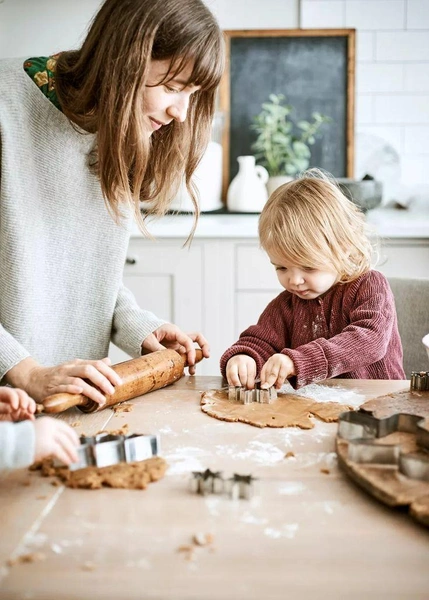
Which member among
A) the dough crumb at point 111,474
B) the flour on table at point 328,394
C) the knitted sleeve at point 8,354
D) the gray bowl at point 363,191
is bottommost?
the flour on table at point 328,394

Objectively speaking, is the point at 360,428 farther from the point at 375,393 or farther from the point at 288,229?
the point at 288,229

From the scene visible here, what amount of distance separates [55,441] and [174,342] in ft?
1.94

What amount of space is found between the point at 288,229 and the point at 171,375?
0.41 meters

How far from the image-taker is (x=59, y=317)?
1.49m

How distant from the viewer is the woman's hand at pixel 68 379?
3.64 feet

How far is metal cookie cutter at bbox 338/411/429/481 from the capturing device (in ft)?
2.75

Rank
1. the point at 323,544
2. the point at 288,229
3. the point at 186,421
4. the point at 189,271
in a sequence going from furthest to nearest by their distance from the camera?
the point at 189,271 < the point at 288,229 < the point at 186,421 < the point at 323,544

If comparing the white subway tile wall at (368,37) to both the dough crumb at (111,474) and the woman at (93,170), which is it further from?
the dough crumb at (111,474)

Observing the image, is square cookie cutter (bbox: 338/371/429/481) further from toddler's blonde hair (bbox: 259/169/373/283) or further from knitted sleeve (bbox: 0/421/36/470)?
toddler's blonde hair (bbox: 259/169/373/283)

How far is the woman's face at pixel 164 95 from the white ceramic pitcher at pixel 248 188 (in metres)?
1.76

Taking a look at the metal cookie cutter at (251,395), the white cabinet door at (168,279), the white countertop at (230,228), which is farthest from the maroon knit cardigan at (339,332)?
the white cabinet door at (168,279)

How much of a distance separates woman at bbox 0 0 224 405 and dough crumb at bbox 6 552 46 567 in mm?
419

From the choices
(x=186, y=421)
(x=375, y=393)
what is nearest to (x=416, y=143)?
(x=375, y=393)

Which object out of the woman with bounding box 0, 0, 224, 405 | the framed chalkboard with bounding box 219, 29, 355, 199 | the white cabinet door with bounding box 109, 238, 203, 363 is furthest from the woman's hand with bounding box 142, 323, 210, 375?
the framed chalkboard with bounding box 219, 29, 355, 199
